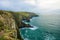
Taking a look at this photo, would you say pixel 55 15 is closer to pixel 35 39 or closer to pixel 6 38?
pixel 35 39

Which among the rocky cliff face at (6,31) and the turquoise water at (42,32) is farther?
the turquoise water at (42,32)

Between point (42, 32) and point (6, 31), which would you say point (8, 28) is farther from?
point (42, 32)

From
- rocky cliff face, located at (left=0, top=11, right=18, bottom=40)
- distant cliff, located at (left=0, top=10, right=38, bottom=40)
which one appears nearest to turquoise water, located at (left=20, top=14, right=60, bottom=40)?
distant cliff, located at (left=0, top=10, right=38, bottom=40)

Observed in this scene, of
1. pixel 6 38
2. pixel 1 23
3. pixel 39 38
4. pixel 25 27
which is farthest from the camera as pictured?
pixel 25 27

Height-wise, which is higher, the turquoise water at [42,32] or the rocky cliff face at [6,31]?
the rocky cliff face at [6,31]

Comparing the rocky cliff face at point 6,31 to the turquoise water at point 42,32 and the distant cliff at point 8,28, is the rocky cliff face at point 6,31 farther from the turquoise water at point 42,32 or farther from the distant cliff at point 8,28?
the turquoise water at point 42,32

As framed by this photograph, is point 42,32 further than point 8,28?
Yes

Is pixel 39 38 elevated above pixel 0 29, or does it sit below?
below

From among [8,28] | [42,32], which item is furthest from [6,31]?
[42,32]

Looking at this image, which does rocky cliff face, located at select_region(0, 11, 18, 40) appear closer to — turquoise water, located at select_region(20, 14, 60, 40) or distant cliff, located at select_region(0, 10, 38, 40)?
distant cliff, located at select_region(0, 10, 38, 40)

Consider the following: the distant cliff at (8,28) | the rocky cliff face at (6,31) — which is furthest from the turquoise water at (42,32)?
the rocky cliff face at (6,31)

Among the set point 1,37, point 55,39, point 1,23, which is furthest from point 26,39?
point 1,37
